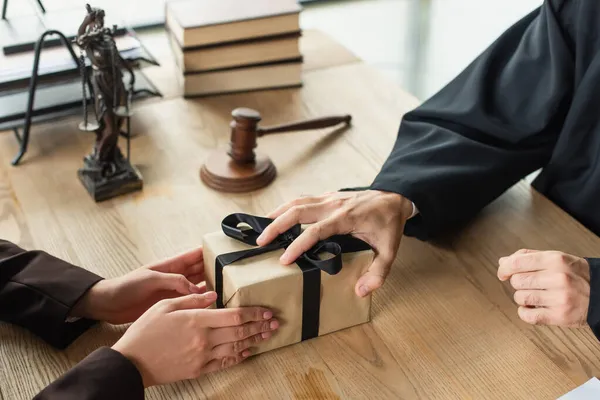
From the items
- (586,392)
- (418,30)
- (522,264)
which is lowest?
(418,30)

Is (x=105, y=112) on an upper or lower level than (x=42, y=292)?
upper

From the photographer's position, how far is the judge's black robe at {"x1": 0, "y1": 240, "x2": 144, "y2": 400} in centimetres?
88

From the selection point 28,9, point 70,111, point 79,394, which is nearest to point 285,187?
point 70,111

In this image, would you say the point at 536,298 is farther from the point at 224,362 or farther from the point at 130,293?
the point at 130,293

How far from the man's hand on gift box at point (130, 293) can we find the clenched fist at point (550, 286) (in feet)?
1.52

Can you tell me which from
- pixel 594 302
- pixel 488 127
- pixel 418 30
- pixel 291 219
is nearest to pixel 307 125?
pixel 488 127

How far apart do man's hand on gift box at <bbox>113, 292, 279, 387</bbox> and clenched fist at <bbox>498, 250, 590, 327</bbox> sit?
352 mm

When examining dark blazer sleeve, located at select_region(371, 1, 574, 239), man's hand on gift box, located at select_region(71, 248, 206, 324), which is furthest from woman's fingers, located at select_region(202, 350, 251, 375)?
dark blazer sleeve, located at select_region(371, 1, 574, 239)

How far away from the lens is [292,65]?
5.63 feet

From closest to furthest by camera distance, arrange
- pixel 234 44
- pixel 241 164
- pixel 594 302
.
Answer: pixel 594 302
pixel 241 164
pixel 234 44

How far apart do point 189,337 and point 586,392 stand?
1.73 feet

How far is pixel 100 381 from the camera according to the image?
875 millimetres

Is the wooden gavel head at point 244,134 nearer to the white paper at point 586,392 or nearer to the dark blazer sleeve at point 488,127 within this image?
the dark blazer sleeve at point 488,127

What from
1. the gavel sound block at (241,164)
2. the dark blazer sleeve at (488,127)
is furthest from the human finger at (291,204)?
the gavel sound block at (241,164)
